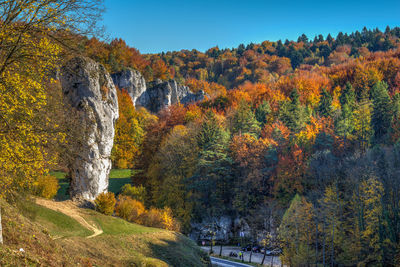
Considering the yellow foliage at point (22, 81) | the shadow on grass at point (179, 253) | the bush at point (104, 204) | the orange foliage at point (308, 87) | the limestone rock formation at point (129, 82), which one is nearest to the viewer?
the yellow foliage at point (22, 81)

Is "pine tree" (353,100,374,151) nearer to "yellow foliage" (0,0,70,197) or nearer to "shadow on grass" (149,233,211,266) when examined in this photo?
"shadow on grass" (149,233,211,266)

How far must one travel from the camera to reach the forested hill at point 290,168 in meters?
36.1

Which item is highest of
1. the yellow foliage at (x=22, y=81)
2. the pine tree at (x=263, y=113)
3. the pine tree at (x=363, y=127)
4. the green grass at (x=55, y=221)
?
the pine tree at (x=263, y=113)

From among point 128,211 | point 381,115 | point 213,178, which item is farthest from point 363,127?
point 128,211

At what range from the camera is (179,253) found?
26.3 metres

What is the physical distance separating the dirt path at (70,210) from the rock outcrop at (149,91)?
200ft

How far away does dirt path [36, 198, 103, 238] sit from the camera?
2398 centimetres

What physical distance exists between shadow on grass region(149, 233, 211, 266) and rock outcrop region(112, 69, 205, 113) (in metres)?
62.1

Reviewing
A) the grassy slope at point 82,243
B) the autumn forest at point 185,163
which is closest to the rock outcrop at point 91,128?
the autumn forest at point 185,163

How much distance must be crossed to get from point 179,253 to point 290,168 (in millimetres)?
25918

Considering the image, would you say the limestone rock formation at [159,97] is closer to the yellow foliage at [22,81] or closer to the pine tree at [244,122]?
the pine tree at [244,122]

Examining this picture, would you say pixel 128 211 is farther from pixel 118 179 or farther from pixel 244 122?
pixel 244 122

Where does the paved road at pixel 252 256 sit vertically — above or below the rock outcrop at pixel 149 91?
below

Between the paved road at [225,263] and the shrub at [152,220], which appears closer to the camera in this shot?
the shrub at [152,220]
